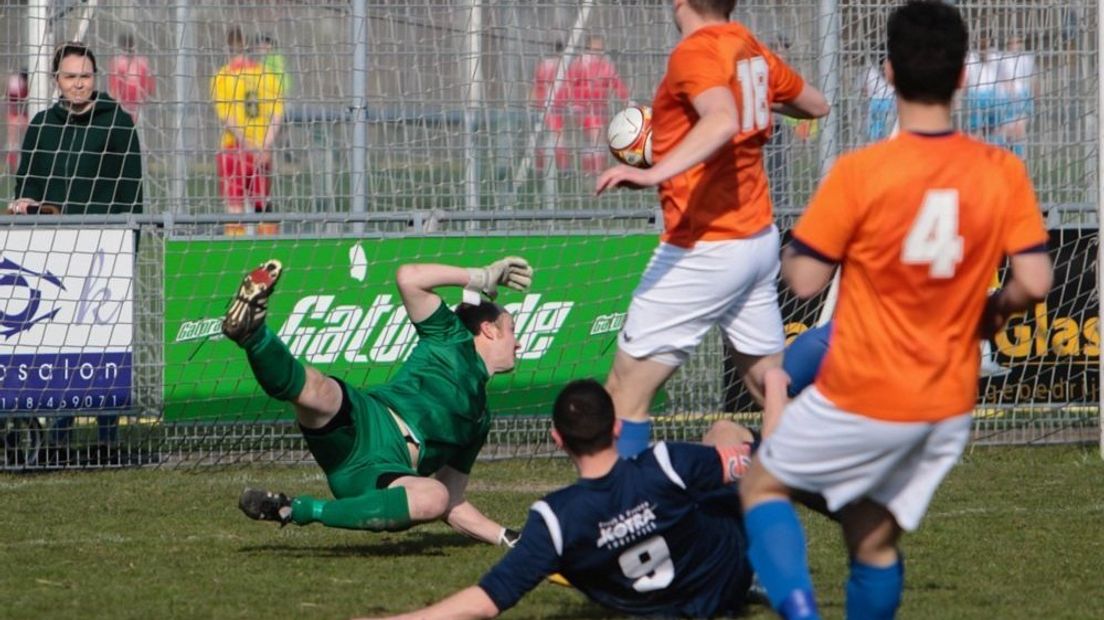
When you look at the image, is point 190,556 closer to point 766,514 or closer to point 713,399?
point 766,514

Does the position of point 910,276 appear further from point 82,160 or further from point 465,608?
point 82,160

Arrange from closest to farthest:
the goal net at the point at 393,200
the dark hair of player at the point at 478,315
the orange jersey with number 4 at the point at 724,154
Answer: the orange jersey with number 4 at the point at 724,154 → the dark hair of player at the point at 478,315 → the goal net at the point at 393,200

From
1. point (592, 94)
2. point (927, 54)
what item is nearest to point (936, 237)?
point (927, 54)

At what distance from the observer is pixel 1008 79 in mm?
10820

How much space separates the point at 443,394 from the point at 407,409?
0.15 metres

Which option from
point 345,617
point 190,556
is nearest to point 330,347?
point 190,556

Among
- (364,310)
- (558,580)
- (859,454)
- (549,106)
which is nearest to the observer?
(859,454)

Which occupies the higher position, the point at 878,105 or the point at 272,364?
the point at 878,105

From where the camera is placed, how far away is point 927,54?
434 centimetres

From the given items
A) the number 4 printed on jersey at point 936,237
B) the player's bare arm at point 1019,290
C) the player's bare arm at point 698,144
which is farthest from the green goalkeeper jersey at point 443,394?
the number 4 printed on jersey at point 936,237

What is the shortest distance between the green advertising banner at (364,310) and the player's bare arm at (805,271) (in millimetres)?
5672

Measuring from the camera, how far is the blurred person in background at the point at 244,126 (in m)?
10.4

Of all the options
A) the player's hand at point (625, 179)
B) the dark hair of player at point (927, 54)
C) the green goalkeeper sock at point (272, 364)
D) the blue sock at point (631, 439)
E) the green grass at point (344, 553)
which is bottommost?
the green grass at point (344, 553)

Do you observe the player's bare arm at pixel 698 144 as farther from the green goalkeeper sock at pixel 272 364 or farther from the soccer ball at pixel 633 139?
the green goalkeeper sock at pixel 272 364
